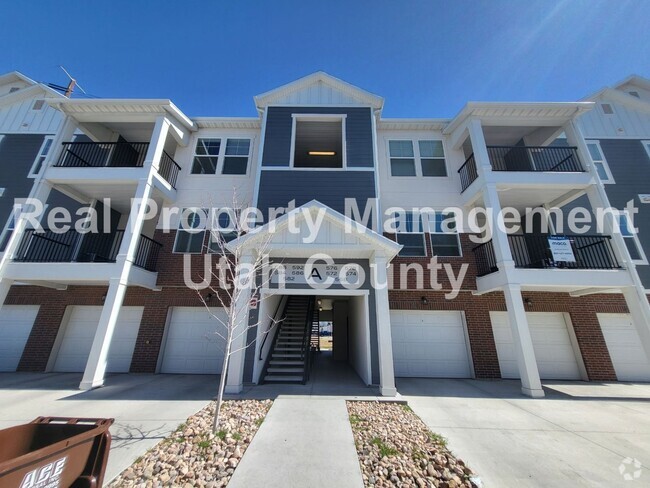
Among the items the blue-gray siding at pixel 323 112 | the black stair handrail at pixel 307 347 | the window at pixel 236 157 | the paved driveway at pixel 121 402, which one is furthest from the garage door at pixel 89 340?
the blue-gray siding at pixel 323 112

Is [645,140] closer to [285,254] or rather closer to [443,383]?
[443,383]

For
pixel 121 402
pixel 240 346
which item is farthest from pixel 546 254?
pixel 121 402

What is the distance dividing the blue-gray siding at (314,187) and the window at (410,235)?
2091 millimetres

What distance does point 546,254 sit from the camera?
9.52 meters

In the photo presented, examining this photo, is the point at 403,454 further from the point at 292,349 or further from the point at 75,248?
the point at 75,248

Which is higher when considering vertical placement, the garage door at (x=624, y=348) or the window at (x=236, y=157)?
the window at (x=236, y=157)

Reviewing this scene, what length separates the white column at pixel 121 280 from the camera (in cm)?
711

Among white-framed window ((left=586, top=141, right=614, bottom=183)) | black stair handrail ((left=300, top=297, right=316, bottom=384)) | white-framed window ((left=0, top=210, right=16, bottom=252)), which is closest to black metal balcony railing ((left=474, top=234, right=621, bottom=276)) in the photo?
white-framed window ((left=586, top=141, right=614, bottom=183))

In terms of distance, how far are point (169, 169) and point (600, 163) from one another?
19.2 meters

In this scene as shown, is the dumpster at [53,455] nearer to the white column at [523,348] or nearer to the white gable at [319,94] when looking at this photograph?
the white column at [523,348]

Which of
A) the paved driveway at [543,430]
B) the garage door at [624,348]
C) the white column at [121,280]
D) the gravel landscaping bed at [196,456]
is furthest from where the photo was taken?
the garage door at [624,348]

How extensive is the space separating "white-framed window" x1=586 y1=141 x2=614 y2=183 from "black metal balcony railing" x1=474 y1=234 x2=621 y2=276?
13.2 ft

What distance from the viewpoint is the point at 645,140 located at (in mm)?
11875

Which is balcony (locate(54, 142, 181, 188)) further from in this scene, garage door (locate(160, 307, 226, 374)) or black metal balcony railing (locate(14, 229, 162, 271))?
garage door (locate(160, 307, 226, 374))
